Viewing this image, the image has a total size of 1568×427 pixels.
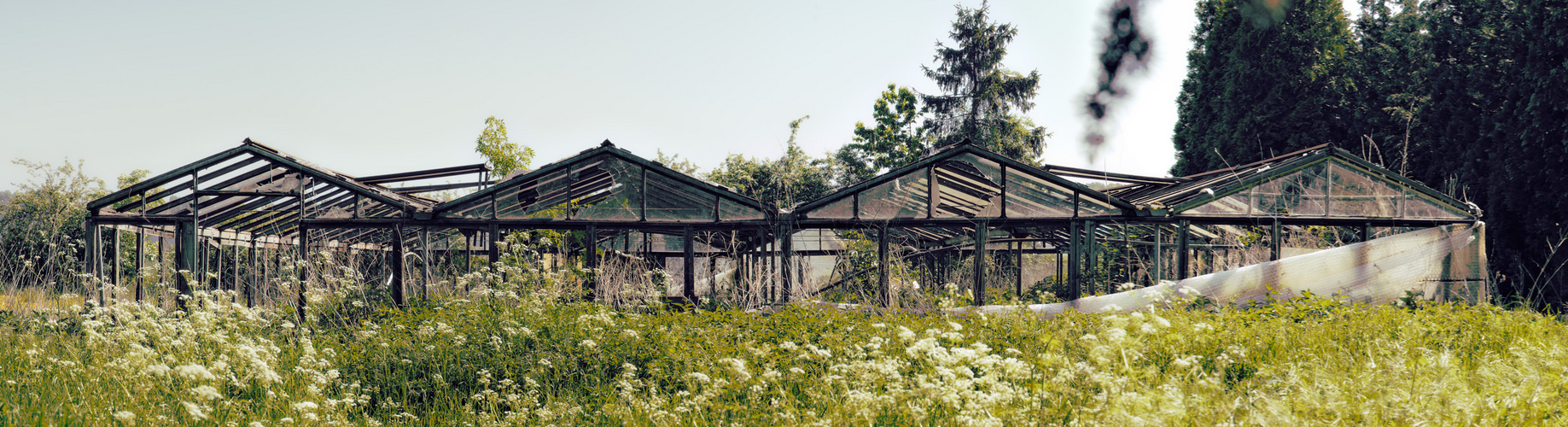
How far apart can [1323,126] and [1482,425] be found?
22.4m

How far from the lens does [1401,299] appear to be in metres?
8.45

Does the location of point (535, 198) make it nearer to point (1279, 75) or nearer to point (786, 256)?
point (786, 256)

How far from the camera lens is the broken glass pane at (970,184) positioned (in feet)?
36.4

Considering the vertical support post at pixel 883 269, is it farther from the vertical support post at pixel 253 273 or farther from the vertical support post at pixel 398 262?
the vertical support post at pixel 253 273

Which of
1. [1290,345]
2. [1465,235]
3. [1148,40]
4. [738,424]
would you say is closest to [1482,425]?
[1290,345]

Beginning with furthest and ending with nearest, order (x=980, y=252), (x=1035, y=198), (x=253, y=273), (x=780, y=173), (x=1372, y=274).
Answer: (x=780, y=173) < (x=253, y=273) < (x=1035, y=198) < (x=980, y=252) < (x=1372, y=274)

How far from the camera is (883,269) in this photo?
34.1 feet

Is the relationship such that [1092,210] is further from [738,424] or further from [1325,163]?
[738,424]

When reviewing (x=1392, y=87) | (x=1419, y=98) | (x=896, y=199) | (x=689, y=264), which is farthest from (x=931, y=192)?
(x=1392, y=87)

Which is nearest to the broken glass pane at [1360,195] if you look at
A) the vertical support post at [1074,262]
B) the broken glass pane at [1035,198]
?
the vertical support post at [1074,262]

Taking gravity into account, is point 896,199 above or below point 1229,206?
above

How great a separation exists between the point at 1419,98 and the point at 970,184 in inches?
557

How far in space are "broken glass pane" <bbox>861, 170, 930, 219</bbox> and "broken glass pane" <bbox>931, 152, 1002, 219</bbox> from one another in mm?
271

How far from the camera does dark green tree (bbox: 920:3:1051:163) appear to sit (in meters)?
27.6
